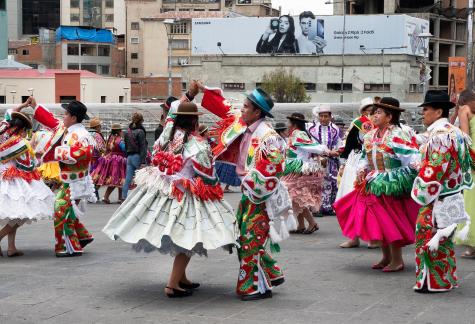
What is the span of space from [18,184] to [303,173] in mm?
4588

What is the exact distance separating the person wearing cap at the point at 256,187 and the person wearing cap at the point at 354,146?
351 cm

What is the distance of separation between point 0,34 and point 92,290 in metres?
67.8

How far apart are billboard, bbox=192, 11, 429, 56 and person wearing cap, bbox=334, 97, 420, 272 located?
78.1 meters

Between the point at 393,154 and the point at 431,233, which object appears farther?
the point at 393,154

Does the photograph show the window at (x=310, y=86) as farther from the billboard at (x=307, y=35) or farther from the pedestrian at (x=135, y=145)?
the pedestrian at (x=135, y=145)

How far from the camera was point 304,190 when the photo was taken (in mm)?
13797

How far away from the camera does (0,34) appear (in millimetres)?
73625

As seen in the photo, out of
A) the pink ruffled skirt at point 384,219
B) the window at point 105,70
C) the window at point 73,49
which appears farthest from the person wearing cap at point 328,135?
the window at point 105,70

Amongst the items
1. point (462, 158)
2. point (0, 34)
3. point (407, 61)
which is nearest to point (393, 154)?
point (462, 158)

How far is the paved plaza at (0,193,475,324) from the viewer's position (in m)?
7.94

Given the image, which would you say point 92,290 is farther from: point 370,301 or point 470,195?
point 470,195

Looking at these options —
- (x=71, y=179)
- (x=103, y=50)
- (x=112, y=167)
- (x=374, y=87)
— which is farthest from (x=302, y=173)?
(x=103, y=50)

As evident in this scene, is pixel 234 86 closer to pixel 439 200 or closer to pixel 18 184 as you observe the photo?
pixel 18 184

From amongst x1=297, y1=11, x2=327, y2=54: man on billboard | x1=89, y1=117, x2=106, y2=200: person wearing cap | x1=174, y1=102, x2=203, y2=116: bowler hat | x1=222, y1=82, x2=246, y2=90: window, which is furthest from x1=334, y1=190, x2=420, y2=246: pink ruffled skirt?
x1=297, y1=11, x2=327, y2=54: man on billboard
